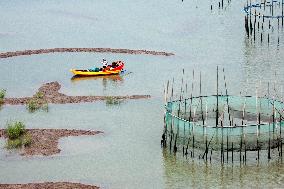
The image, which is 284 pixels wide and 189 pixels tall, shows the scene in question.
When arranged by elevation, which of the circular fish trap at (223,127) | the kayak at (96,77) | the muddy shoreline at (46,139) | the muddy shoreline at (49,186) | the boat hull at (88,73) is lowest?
the muddy shoreline at (49,186)

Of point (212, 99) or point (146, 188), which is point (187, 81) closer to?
point (212, 99)

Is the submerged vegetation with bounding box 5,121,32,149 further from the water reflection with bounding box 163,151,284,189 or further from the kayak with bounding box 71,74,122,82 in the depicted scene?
the kayak with bounding box 71,74,122,82

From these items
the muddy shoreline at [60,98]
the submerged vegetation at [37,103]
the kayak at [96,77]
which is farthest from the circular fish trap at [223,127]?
the kayak at [96,77]

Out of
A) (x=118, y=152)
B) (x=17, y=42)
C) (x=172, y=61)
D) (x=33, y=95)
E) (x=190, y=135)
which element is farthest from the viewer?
(x=17, y=42)

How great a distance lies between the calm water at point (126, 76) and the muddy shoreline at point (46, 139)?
2.29 feet

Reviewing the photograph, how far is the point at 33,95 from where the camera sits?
50188 mm

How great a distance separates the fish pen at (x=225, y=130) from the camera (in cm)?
3488

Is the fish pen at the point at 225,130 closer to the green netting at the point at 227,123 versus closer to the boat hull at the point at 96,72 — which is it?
the green netting at the point at 227,123

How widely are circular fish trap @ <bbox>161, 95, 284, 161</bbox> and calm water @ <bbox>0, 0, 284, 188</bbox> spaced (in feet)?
3.36

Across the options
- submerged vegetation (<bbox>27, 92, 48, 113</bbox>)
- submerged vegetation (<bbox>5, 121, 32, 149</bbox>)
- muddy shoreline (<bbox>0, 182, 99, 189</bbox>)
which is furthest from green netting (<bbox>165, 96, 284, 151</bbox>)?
submerged vegetation (<bbox>27, 92, 48, 113</bbox>)

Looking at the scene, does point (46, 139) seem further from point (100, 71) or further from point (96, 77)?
point (96, 77)

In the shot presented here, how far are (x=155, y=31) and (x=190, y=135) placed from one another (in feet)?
133

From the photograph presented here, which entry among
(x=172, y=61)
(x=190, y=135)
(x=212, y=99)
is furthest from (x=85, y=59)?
(x=190, y=135)

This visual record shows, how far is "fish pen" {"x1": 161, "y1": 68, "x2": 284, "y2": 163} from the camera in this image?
34.9 meters
